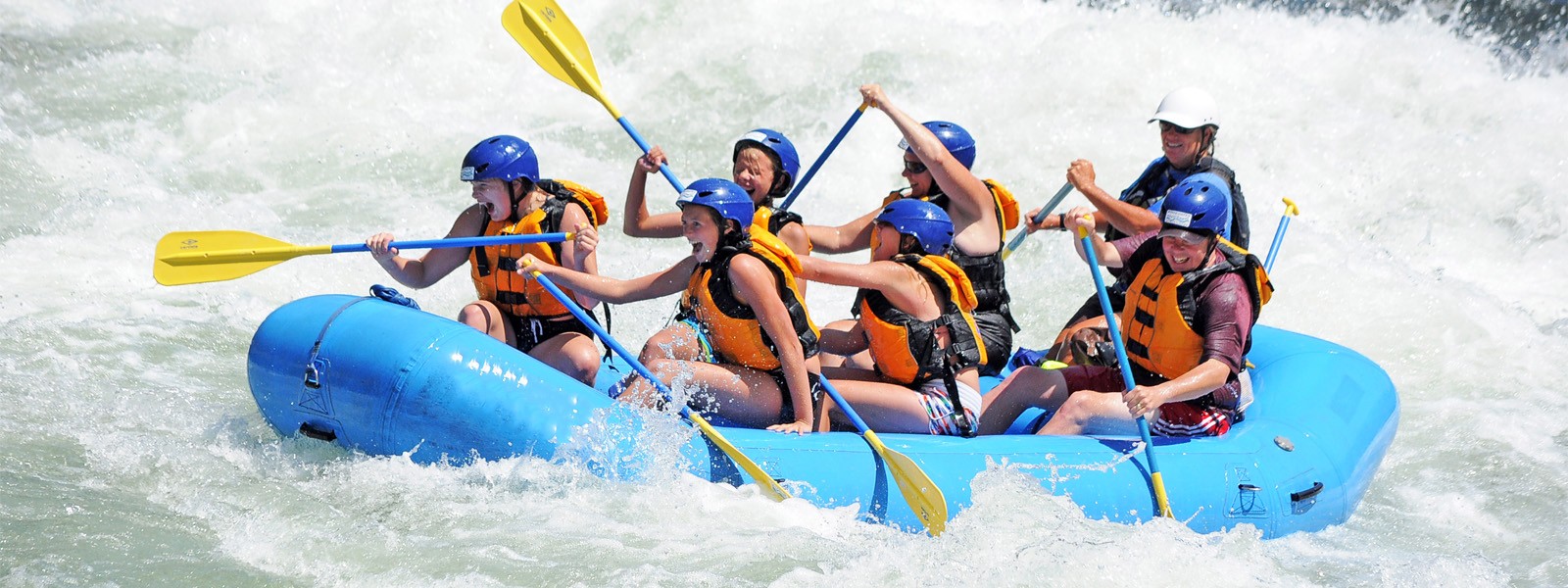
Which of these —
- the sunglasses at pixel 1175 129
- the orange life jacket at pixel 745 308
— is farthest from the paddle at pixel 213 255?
the sunglasses at pixel 1175 129

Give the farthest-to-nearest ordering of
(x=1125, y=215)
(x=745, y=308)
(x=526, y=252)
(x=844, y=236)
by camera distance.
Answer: (x=844, y=236) → (x=1125, y=215) → (x=526, y=252) → (x=745, y=308)

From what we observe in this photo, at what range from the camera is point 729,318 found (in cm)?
438

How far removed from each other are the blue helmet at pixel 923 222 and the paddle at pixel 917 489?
2.00ft

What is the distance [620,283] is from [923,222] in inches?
37.5

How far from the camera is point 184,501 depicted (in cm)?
454

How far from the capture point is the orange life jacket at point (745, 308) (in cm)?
431

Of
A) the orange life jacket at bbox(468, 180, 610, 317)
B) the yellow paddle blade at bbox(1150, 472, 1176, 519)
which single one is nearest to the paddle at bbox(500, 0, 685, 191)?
the orange life jacket at bbox(468, 180, 610, 317)

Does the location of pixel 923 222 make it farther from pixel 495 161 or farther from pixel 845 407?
pixel 495 161

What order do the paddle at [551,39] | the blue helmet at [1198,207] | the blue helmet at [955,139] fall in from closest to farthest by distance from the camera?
the blue helmet at [1198,207] < the blue helmet at [955,139] < the paddle at [551,39]

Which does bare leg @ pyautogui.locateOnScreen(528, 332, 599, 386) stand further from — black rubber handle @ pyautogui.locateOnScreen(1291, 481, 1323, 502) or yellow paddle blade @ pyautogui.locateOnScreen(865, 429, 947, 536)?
black rubber handle @ pyautogui.locateOnScreen(1291, 481, 1323, 502)

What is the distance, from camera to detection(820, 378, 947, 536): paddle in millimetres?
4250

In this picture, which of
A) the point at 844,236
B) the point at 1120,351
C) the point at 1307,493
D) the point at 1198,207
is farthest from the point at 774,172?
the point at 1307,493

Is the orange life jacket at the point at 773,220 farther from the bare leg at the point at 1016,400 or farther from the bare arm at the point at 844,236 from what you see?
the bare leg at the point at 1016,400

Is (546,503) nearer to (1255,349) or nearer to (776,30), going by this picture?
(1255,349)
